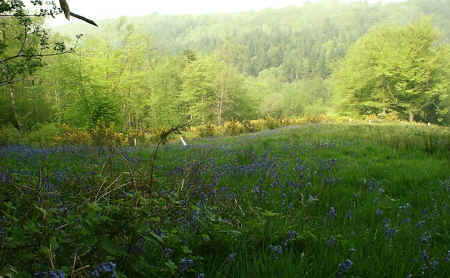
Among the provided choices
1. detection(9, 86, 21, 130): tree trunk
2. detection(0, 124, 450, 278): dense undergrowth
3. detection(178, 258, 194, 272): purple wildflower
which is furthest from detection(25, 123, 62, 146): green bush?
detection(178, 258, 194, 272): purple wildflower

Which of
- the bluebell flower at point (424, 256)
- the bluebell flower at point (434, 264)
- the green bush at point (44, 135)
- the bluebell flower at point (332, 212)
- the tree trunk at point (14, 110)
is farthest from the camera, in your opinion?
the tree trunk at point (14, 110)

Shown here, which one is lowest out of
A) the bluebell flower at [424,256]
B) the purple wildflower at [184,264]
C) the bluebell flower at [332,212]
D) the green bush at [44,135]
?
the green bush at [44,135]

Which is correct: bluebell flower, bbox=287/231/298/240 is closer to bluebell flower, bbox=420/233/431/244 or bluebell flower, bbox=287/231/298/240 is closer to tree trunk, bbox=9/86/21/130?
bluebell flower, bbox=420/233/431/244

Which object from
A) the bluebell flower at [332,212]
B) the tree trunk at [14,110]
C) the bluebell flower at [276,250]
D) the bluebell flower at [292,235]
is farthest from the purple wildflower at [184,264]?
the tree trunk at [14,110]

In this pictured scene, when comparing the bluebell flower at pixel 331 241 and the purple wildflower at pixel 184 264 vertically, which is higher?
the purple wildflower at pixel 184 264

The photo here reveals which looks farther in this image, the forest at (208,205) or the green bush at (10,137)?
the green bush at (10,137)

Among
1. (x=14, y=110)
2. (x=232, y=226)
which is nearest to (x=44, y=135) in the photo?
(x=14, y=110)

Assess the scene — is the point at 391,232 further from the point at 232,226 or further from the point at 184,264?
the point at 184,264

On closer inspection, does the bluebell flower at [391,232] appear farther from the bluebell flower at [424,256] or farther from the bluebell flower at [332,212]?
the bluebell flower at [332,212]

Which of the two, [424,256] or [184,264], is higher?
[184,264]

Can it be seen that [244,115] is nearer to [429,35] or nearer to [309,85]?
[429,35]

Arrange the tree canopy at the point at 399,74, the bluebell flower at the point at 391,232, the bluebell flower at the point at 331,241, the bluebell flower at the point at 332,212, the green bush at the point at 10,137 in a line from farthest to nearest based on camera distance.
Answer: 1. the tree canopy at the point at 399,74
2. the green bush at the point at 10,137
3. the bluebell flower at the point at 332,212
4. the bluebell flower at the point at 391,232
5. the bluebell flower at the point at 331,241

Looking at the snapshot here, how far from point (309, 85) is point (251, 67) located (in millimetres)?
71247

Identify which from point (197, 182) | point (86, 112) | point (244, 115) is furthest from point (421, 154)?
point (244, 115)
